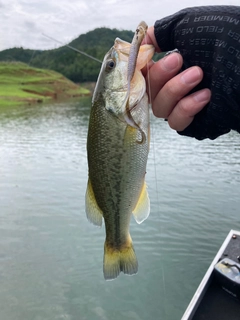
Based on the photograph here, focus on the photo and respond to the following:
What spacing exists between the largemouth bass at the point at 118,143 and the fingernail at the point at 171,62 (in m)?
0.10

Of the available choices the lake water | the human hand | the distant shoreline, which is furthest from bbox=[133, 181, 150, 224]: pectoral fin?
the distant shoreline

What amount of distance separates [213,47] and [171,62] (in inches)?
9.2

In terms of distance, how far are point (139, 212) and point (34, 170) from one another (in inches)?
572

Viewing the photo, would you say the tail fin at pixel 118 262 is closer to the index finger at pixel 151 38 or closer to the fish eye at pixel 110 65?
the fish eye at pixel 110 65

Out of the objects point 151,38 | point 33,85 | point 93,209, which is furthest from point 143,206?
point 33,85

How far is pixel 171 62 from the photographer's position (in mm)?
2055

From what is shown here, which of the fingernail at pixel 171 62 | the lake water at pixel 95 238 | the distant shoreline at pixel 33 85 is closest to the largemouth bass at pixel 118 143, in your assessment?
the fingernail at pixel 171 62

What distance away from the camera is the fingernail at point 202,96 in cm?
209

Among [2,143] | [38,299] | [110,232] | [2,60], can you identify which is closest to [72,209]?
[38,299]

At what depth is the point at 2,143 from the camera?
74.3 feet

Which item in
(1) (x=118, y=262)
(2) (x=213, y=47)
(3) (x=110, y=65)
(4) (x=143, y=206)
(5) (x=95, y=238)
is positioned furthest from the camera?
(5) (x=95, y=238)

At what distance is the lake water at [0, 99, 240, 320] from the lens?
24.4 ft

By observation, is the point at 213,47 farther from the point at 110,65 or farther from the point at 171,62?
the point at 110,65

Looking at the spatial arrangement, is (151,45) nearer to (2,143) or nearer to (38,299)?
(38,299)
